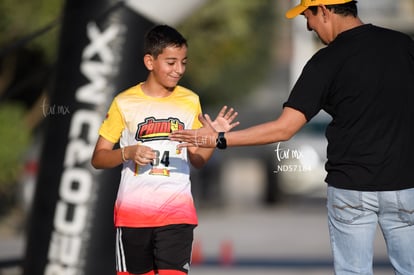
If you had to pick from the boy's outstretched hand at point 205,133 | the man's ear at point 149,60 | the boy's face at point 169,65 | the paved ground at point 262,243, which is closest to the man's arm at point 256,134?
the boy's outstretched hand at point 205,133

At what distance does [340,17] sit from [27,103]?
16.9 m

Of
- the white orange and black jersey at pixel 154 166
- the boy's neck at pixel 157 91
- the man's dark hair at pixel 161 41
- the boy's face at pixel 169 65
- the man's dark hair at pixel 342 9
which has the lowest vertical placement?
the white orange and black jersey at pixel 154 166

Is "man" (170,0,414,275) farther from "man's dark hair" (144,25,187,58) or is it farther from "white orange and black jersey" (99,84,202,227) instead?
"man's dark hair" (144,25,187,58)

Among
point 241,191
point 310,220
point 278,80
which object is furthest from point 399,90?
point 278,80

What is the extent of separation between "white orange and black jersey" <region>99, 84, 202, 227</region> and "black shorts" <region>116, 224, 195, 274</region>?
48 millimetres

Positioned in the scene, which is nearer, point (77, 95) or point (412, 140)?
point (412, 140)

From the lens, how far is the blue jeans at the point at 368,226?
554 centimetres

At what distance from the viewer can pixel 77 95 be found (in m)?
7.82

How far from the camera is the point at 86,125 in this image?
7.75 metres

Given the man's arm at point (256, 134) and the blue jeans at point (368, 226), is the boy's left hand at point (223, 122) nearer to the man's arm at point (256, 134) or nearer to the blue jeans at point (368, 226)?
the man's arm at point (256, 134)

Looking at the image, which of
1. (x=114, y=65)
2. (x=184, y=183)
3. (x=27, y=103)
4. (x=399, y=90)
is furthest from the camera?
(x=27, y=103)

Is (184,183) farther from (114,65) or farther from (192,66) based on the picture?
(192,66)

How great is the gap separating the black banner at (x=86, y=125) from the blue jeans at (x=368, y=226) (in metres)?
2.51

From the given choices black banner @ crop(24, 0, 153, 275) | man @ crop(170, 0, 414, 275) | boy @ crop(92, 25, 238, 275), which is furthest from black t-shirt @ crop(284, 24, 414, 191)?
black banner @ crop(24, 0, 153, 275)
